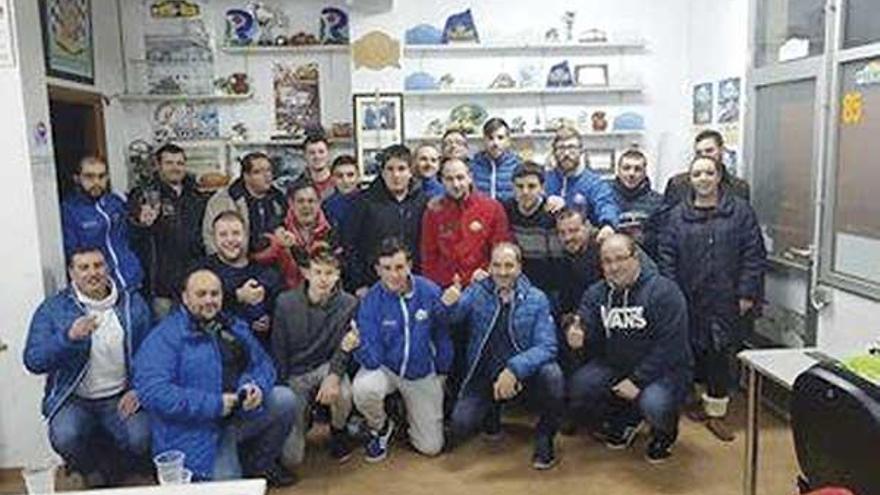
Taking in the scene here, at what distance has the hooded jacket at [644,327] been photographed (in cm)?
340

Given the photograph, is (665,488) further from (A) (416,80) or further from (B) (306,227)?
(A) (416,80)

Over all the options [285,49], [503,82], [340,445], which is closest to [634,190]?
[503,82]

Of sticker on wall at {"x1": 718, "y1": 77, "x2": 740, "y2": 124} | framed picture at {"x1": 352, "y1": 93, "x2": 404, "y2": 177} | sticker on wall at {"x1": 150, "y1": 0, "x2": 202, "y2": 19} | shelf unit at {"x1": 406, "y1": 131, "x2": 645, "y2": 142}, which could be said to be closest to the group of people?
sticker on wall at {"x1": 718, "y1": 77, "x2": 740, "y2": 124}

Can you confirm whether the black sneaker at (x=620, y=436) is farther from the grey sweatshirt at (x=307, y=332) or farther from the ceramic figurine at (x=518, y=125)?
the ceramic figurine at (x=518, y=125)

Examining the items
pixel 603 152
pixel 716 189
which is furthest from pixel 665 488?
pixel 603 152

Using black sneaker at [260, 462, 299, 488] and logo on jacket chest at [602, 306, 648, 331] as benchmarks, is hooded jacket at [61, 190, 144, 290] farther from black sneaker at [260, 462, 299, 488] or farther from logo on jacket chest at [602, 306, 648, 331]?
logo on jacket chest at [602, 306, 648, 331]

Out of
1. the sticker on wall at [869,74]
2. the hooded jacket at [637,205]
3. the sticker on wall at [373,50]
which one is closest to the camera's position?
the sticker on wall at [869,74]

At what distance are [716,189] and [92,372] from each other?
9.72 ft

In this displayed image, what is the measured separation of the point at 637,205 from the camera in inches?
165

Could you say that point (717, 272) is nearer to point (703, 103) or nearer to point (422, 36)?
point (703, 103)

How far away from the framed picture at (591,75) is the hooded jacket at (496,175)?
139 centimetres

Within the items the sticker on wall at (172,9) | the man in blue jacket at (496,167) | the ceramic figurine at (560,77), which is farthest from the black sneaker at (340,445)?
the sticker on wall at (172,9)

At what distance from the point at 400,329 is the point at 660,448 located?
1.29 meters

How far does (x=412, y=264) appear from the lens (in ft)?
12.5
